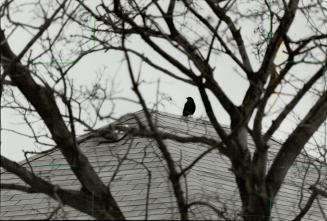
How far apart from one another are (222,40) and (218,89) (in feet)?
1.96

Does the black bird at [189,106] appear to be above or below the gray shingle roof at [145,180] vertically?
above

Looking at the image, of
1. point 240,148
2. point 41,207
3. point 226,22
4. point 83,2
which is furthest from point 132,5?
point 41,207

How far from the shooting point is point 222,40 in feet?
35.5

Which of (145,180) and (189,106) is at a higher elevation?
(189,106)

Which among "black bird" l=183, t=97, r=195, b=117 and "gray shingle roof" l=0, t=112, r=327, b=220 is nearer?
"gray shingle roof" l=0, t=112, r=327, b=220

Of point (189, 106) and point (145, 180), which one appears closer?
point (145, 180)

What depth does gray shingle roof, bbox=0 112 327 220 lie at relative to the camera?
1185cm

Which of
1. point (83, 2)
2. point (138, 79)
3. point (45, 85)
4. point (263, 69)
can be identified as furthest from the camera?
point (83, 2)

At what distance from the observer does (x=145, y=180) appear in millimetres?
12477

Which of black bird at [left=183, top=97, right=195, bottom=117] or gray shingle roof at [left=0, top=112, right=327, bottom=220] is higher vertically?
black bird at [left=183, top=97, right=195, bottom=117]

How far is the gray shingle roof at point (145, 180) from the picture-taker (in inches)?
467

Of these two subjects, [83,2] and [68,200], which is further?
[83,2]

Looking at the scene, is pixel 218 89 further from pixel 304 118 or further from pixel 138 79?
pixel 138 79

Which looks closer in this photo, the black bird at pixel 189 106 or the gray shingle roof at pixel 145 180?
the gray shingle roof at pixel 145 180
